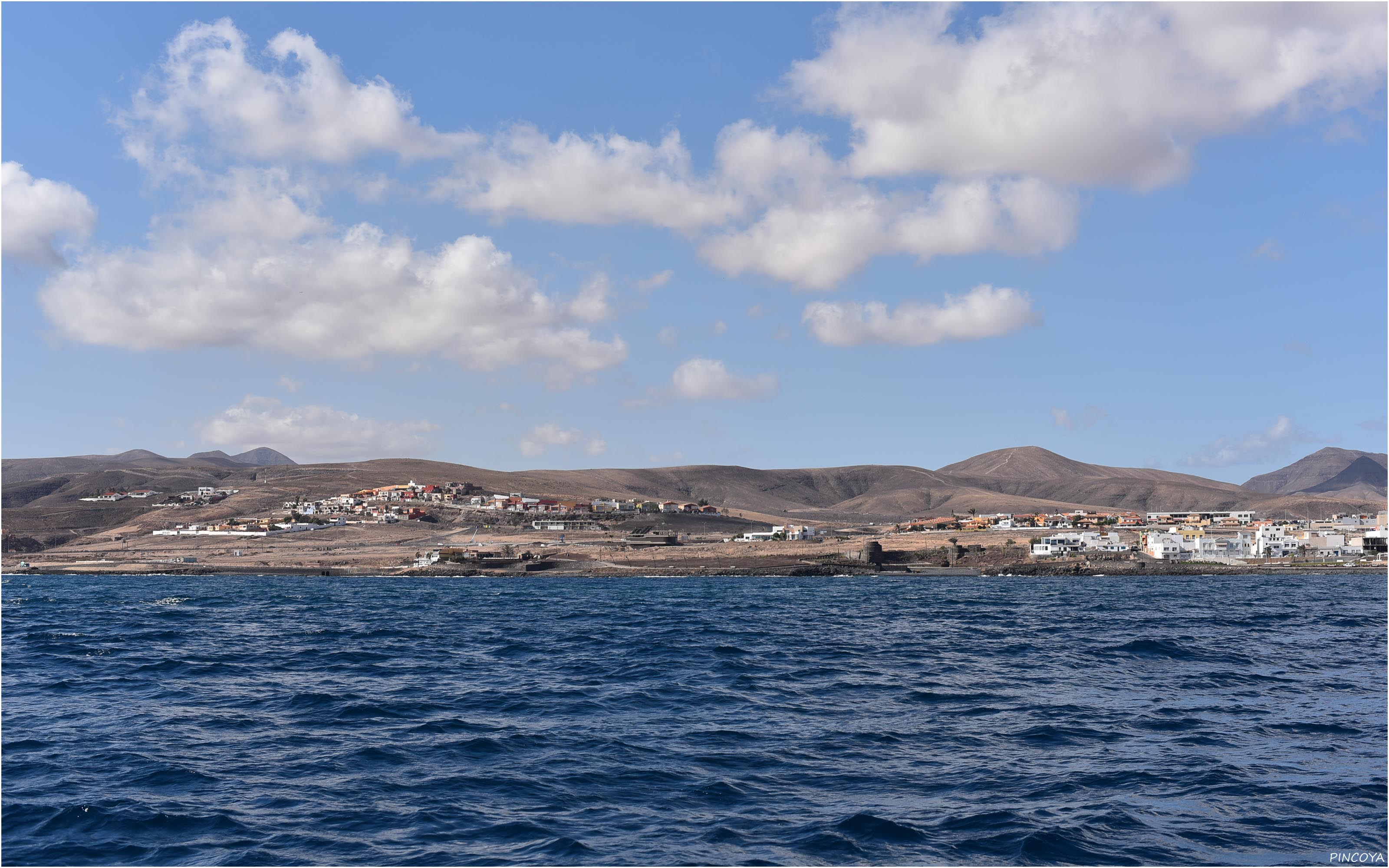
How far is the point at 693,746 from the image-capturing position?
27141 millimetres

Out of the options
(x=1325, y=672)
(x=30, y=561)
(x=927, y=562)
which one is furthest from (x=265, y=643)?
(x=30, y=561)

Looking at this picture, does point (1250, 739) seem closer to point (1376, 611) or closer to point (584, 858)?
point (584, 858)

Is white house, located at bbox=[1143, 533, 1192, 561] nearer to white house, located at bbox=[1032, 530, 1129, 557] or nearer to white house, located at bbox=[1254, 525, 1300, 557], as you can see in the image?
white house, located at bbox=[1032, 530, 1129, 557]

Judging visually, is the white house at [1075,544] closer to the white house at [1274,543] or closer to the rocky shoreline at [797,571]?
the rocky shoreline at [797,571]

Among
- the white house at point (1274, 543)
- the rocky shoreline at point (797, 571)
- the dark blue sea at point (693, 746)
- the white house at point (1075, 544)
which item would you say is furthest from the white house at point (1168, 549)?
the dark blue sea at point (693, 746)

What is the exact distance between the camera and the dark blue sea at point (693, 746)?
63.2 feet

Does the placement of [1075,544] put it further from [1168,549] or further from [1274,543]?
[1274,543]

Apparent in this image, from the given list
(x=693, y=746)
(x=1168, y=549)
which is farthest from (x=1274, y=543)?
(x=693, y=746)

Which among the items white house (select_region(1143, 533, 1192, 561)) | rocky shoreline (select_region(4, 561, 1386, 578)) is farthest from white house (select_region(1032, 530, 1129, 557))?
rocky shoreline (select_region(4, 561, 1386, 578))

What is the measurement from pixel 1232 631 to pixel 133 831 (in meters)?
62.2

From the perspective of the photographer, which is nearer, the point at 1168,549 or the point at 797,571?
the point at 797,571

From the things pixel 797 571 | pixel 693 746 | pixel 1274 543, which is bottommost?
pixel 797 571

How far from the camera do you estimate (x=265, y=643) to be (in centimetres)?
5359

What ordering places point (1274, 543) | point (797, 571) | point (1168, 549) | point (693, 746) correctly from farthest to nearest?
1. point (1274, 543)
2. point (1168, 549)
3. point (797, 571)
4. point (693, 746)
